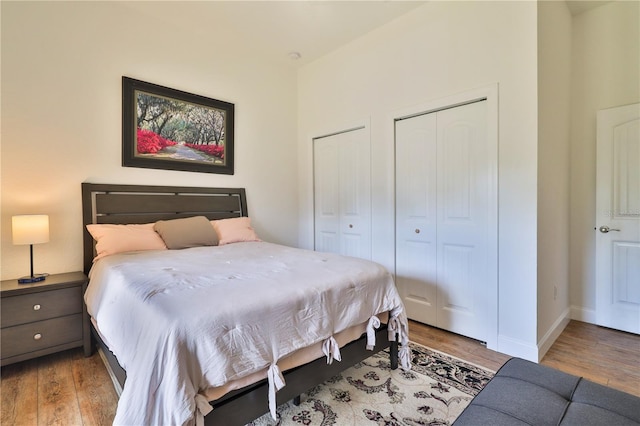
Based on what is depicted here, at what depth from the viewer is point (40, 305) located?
214 cm

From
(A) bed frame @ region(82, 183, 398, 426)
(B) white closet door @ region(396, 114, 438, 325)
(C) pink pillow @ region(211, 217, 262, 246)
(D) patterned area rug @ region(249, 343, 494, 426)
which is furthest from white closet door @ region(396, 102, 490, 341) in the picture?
(C) pink pillow @ region(211, 217, 262, 246)

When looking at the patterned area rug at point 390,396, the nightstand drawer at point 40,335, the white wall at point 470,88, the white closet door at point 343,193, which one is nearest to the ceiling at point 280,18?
the white wall at point 470,88

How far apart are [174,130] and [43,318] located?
78.7 inches

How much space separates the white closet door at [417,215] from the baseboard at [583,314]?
1518mm

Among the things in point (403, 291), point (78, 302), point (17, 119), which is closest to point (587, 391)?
point (403, 291)

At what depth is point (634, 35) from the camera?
268 cm

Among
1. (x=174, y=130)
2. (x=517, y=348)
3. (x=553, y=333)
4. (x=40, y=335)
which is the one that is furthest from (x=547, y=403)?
(x=174, y=130)

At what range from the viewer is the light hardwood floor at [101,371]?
1.68m

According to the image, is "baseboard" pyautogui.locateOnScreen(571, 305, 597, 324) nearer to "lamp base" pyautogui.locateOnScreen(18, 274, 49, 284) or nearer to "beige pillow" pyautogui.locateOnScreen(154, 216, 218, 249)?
"beige pillow" pyautogui.locateOnScreen(154, 216, 218, 249)

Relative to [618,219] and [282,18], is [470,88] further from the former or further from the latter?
[282,18]

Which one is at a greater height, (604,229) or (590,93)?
(590,93)

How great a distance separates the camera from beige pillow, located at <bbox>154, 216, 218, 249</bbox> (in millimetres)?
2744

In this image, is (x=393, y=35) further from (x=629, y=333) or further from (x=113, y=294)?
(x=629, y=333)

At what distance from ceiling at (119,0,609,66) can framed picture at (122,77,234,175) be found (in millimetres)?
727
